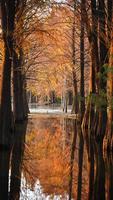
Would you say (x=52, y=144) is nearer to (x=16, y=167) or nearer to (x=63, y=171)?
(x=16, y=167)

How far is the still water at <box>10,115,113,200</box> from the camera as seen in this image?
10.3m

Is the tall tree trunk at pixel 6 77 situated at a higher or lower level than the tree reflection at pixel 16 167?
higher

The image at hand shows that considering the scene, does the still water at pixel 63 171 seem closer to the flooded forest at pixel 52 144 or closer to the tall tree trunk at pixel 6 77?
the flooded forest at pixel 52 144

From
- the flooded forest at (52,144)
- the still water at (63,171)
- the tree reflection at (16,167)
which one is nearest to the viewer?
the tree reflection at (16,167)

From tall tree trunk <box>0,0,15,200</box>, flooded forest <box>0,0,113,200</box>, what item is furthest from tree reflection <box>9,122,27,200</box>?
tall tree trunk <box>0,0,15,200</box>

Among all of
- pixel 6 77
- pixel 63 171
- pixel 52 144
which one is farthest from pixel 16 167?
pixel 52 144

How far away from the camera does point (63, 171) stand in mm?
13414

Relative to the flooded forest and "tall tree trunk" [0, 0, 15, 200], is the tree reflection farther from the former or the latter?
"tall tree trunk" [0, 0, 15, 200]

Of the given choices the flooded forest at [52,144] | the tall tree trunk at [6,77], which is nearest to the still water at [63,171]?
the flooded forest at [52,144]

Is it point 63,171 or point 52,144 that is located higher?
point 63,171

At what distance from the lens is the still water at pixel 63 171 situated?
1031cm

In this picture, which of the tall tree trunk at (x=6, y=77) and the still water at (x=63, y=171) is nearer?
the still water at (x=63, y=171)

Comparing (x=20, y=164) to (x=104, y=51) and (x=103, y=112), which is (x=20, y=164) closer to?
(x=103, y=112)

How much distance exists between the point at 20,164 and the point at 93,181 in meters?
3.23
